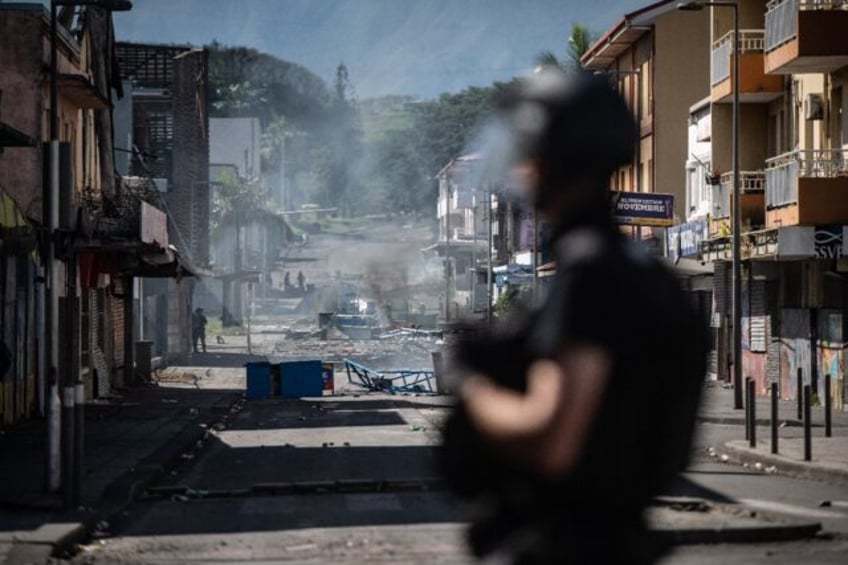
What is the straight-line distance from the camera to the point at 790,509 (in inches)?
623

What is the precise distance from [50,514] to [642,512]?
11909 millimetres

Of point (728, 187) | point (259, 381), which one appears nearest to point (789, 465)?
point (259, 381)

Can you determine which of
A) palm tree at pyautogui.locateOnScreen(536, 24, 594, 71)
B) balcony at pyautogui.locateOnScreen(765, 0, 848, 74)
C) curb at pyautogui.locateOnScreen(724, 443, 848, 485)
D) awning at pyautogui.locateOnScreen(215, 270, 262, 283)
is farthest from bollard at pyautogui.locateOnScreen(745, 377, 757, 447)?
awning at pyautogui.locateOnScreen(215, 270, 262, 283)

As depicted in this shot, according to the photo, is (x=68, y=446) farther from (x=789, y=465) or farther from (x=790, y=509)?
(x=789, y=465)

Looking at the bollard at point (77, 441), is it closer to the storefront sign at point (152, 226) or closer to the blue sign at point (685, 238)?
the storefront sign at point (152, 226)

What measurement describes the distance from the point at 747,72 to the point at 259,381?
42.2 ft

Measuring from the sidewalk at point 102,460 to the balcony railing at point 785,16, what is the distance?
12.9 meters

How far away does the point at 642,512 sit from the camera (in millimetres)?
4176

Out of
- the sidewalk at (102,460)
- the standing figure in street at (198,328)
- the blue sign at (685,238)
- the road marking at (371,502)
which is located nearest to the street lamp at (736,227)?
the blue sign at (685,238)

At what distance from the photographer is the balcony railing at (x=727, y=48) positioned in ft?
129

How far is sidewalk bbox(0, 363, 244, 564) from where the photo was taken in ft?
46.1

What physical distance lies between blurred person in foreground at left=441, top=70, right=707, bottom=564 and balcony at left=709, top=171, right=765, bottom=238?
33.8 metres

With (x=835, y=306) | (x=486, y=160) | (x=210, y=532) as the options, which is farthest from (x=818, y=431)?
(x=486, y=160)

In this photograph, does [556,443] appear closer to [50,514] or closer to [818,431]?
[50,514]
